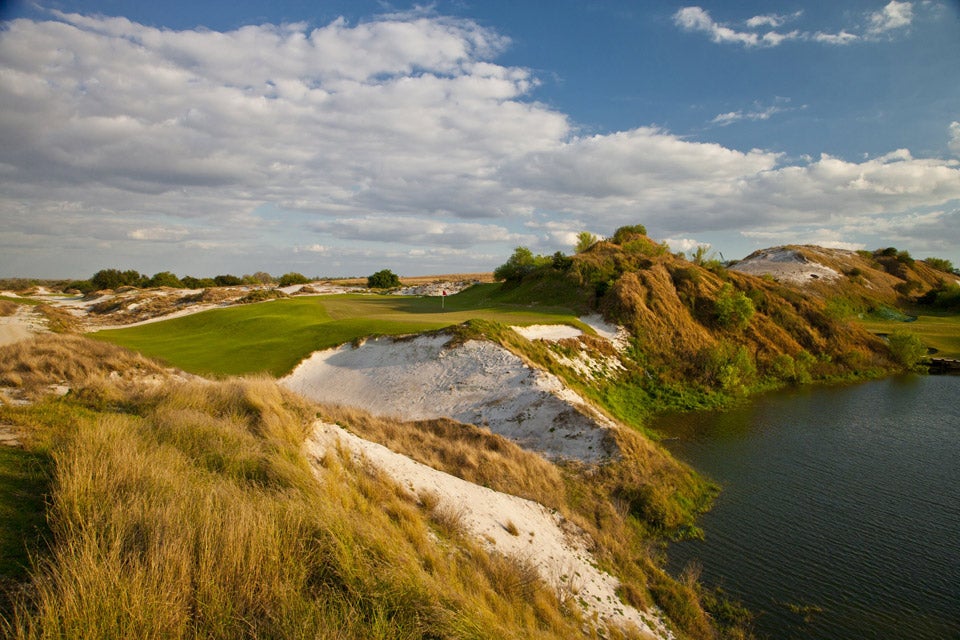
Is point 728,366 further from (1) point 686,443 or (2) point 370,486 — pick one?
(2) point 370,486

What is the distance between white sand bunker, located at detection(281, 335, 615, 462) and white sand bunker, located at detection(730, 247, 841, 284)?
5123 centimetres

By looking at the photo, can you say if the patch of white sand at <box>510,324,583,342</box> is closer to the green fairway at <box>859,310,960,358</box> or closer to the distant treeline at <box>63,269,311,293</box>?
the green fairway at <box>859,310,960,358</box>

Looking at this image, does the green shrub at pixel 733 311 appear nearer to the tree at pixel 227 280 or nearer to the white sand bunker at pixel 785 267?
the white sand bunker at pixel 785 267

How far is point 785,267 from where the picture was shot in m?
67.3

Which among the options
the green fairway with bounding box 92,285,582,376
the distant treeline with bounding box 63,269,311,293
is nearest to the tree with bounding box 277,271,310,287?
the distant treeline with bounding box 63,269,311,293

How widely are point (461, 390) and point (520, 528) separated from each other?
10.4 metres

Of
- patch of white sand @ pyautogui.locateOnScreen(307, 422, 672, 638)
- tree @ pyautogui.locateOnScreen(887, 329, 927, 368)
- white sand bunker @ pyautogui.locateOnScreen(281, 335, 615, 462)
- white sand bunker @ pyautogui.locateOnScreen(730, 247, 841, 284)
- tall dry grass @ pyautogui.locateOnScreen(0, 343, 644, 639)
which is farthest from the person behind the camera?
white sand bunker @ pyautogui.locateOnScreen(730, 247, 841, 284)

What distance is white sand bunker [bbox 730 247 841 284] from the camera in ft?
206

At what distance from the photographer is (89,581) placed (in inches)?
141

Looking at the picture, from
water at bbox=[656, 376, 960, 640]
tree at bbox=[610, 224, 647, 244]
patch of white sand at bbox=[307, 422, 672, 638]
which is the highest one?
tree at bbox=[610, 224, 647, 244]

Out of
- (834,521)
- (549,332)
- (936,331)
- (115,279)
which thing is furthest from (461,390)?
(115,279)

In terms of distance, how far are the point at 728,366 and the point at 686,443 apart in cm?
1064

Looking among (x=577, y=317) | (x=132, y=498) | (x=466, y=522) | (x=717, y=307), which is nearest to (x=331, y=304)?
(x=577, y=317)

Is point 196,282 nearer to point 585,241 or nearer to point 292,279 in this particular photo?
point 292,279
